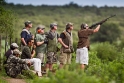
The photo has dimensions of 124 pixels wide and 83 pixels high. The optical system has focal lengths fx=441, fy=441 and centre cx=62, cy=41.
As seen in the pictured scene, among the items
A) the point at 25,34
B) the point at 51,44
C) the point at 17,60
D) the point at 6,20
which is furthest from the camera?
the point at 6,20

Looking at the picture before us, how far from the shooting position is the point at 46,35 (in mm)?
17547

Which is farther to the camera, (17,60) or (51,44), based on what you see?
(51,44)

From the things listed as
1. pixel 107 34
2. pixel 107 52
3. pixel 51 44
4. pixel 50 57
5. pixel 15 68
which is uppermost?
pixel 107 34

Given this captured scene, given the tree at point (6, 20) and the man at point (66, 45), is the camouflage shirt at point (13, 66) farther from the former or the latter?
the tree at point (6, 20)

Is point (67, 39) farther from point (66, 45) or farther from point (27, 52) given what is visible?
Answer: point (27, 52)

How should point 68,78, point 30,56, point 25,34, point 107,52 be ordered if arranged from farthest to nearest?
point 107,52 < point 25,34 < point 30,56 < point 68,78

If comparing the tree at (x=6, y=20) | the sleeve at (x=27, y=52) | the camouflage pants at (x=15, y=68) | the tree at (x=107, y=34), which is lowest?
the camouflage pants at (x=15, y=68)

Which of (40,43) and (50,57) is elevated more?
(40,43)

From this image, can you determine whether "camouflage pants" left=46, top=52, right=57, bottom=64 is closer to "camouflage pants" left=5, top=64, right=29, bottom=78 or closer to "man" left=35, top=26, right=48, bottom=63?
"man" left=35, top=26, right=48, bottom=63

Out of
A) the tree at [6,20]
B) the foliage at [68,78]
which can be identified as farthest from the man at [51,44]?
the foliage at [68,78]

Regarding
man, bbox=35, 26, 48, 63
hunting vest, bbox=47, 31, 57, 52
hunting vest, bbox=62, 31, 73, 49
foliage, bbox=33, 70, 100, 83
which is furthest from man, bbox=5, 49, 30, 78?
foliage, bbox=33, 70, 100, 83

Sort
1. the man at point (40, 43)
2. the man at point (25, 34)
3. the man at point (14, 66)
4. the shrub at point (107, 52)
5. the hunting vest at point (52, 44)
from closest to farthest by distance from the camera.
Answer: the man at point (14, 66)
the man at point (25, 34)
the man at point (40, 43)
the hunting vest at point (52, 44)
the shrub at point (107, 52)

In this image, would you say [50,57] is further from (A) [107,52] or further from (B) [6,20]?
(A) [107,52]

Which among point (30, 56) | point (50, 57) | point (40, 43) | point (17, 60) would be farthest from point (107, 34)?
point (17, 60)
